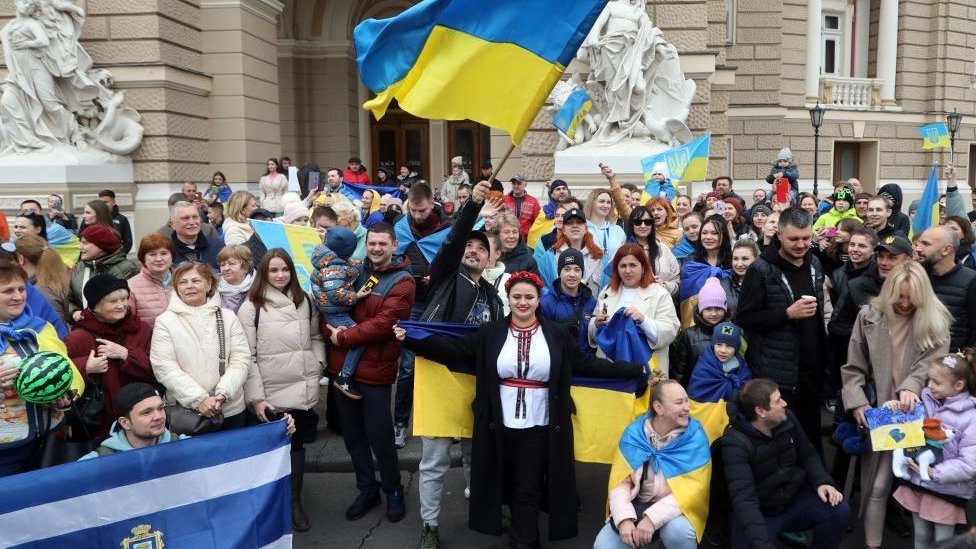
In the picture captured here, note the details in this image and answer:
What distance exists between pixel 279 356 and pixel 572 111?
7.50 meters

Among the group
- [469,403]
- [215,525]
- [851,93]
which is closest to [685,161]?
[469,403]

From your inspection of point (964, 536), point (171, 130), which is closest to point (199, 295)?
point (964, 536)

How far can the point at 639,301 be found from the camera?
4.53 meters

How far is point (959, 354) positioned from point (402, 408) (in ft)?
11.9

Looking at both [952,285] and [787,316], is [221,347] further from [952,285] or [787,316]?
[952,285]

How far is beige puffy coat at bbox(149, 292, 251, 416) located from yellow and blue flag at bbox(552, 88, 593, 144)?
7.56 m

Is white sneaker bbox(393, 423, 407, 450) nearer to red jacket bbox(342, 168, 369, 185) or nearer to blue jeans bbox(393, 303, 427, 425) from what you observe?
blue jeans bbox(393, 303, 427, 425)

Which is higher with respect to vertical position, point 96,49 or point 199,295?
point 96,49

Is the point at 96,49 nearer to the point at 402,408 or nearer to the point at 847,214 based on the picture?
the point at 402,408

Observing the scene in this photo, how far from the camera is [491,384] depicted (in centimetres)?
405

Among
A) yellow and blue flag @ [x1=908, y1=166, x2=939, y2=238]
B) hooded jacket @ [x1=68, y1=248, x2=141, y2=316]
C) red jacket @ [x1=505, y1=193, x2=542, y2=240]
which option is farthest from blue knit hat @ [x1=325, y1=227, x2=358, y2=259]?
yellow and blue flag @ [x1=908, y1=166, x2=939, y2=238]

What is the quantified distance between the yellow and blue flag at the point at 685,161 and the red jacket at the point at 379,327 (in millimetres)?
5784

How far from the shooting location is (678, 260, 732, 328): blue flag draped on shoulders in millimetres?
5211

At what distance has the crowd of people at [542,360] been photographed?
3.72m
